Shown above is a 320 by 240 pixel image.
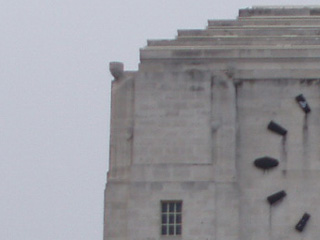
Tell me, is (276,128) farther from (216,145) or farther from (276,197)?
(276,197)

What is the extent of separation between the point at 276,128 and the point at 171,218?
4.88 metres

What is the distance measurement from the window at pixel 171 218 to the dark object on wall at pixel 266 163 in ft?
10.2

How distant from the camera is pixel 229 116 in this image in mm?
55438

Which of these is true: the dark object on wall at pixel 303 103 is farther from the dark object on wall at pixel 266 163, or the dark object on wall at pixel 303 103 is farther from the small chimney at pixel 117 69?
the small chimney at pixel 117 69

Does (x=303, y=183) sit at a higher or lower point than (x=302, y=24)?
lower

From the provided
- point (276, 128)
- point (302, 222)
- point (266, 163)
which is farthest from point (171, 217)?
point (276, 128)

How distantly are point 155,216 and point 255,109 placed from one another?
17.1ft

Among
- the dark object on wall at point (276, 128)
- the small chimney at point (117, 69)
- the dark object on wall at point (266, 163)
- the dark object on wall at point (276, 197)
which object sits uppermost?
the small chimney at point (117, 69)

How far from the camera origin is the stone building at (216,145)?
2162 inches

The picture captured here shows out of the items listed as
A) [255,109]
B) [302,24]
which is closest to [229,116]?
[255,109]

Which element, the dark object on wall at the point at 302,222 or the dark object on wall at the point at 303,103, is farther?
the dark object on wall at the point at 303,103

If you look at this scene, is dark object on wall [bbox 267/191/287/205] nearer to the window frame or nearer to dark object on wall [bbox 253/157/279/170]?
dark object on wall [bbox 253/157/279/170]

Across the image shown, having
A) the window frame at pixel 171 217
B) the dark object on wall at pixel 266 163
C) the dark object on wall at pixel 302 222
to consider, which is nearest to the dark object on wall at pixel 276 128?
the dark object on wall at pixel 266 163

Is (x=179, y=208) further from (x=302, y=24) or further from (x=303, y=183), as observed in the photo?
(x=302, y=24)
